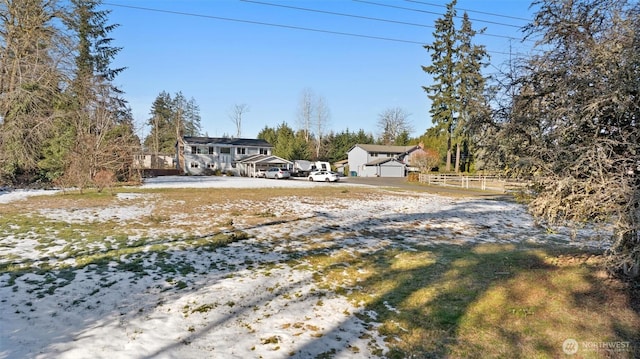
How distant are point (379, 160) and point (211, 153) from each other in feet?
91.4

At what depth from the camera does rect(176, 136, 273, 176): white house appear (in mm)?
51531

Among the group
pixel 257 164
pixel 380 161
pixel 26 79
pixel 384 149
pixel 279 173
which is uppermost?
pixel 26 79

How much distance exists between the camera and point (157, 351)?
3637 mm

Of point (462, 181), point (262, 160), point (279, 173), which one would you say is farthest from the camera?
point (262, 160)

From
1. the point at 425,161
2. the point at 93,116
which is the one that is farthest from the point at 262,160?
the point at 93,116

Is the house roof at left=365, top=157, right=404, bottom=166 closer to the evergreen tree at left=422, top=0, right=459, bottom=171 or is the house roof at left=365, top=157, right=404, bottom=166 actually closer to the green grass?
the evergreen tree at left=422, top=0, right=459, bottom=171

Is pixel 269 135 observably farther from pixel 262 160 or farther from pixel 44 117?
pixel 44 117

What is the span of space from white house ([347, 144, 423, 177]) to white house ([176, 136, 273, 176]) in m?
17.4

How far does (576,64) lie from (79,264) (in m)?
8.66

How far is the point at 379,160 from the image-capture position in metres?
59.4

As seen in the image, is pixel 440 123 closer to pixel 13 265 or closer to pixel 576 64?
pixel 576 64

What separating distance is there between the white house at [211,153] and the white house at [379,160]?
1740cm

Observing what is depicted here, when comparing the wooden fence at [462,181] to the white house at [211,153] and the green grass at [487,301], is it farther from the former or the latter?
the white house at [211,153]

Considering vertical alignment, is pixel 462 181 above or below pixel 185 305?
above
